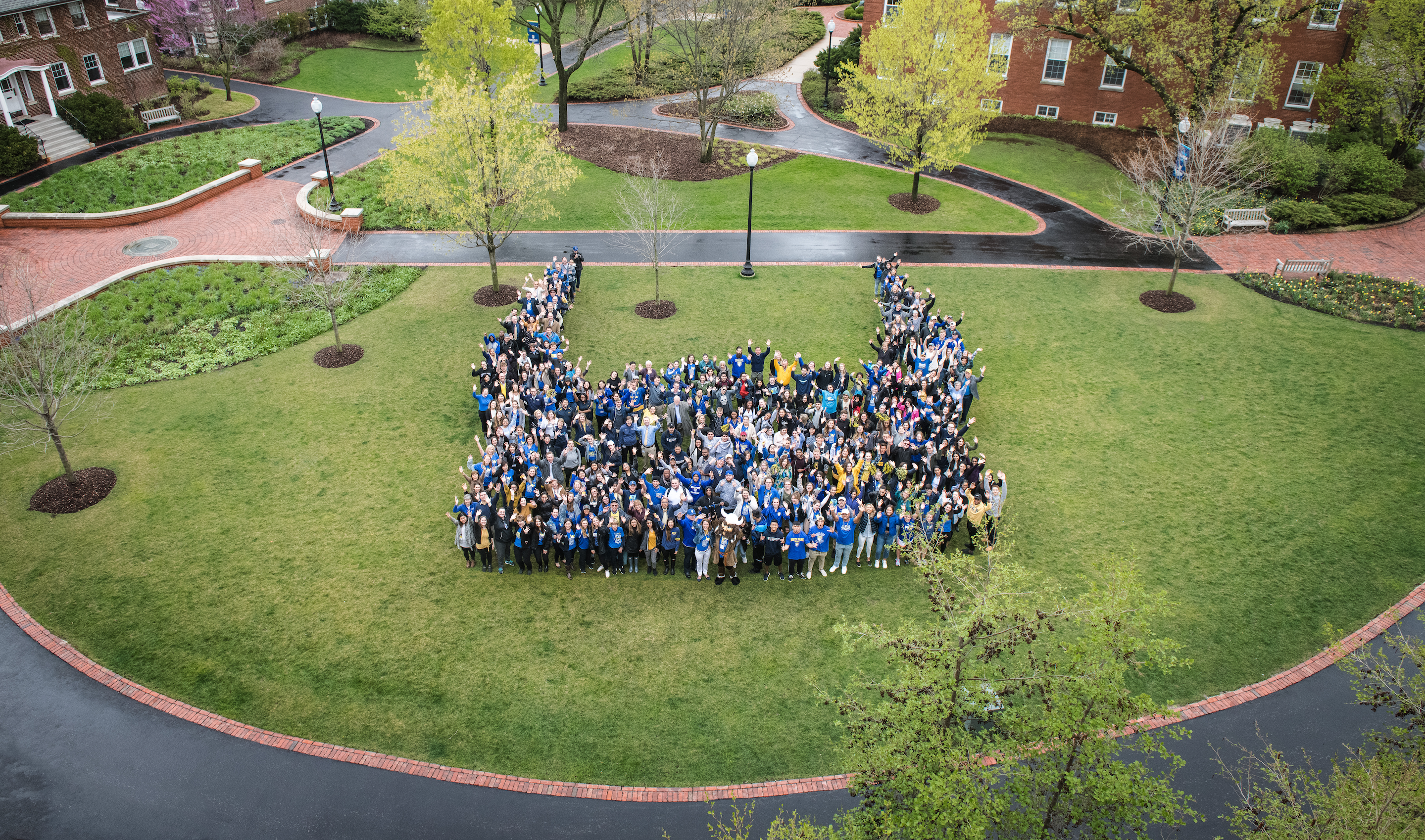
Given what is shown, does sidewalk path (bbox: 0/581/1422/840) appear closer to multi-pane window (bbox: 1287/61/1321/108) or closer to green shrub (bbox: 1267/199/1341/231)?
green shrub (bbox: 1267/199/1341/231)

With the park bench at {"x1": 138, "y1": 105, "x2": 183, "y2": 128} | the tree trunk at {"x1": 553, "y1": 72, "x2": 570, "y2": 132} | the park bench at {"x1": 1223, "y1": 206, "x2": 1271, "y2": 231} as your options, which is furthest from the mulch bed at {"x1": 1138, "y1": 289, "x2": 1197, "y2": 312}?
the park bench at {"x1": 138, "y1": 105, "x2": 183, "y2": 128}

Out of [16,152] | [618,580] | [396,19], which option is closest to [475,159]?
[618,580]

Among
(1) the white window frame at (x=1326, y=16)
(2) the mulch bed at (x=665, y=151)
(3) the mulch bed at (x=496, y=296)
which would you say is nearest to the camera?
(3) the mulch bed at (x=496, y=296)

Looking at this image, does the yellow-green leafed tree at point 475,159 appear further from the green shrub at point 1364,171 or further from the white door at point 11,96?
the green shrub at point 1364,171

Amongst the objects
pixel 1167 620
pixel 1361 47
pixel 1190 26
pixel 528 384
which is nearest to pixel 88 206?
pixel 528 384

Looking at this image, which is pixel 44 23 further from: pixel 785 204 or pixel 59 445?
pixel 785 204

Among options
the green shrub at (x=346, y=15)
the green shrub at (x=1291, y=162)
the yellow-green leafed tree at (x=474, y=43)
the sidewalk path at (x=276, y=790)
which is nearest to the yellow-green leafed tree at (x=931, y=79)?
the green shrub at (x=1291, y=162)
